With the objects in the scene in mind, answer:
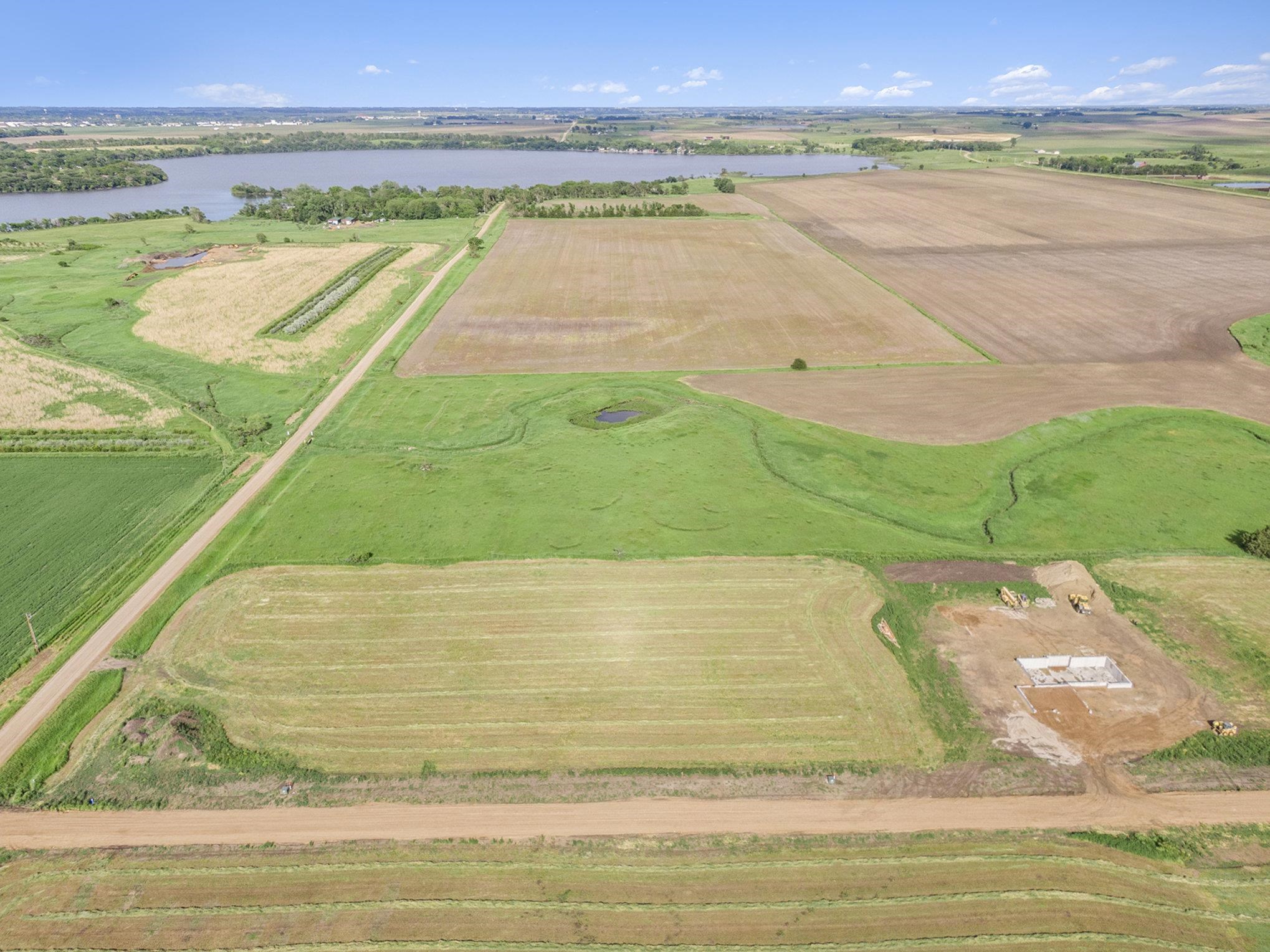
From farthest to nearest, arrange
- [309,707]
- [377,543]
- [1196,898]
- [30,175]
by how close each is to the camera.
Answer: [30,175] → [377,543] → [309,707] → [1196,898]


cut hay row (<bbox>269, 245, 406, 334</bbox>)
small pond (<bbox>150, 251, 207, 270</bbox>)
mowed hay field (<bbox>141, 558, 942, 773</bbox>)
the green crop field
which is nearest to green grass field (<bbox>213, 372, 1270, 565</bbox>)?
mowed hay field (<bbox>141, 558, 942, 773</bbox>)

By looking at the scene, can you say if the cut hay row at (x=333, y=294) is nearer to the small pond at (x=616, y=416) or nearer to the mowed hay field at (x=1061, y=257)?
the small pond at (x=616, y=416)

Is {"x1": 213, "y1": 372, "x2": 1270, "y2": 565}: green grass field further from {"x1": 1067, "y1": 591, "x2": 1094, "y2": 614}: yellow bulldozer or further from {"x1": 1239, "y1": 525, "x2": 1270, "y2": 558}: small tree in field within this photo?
{"x1": 1067, "y1": 591, "x2": 1094, "y2": 614}: yellow bulldozer

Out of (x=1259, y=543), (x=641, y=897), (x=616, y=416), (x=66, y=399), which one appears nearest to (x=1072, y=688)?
(x=1259, y=543)

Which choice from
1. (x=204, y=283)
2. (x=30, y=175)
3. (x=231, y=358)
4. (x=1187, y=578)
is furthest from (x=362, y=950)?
(x=30, y=175)

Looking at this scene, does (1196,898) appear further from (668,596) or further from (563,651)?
(563,651)

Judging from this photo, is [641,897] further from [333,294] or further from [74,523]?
[333,294]

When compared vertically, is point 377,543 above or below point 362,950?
above
